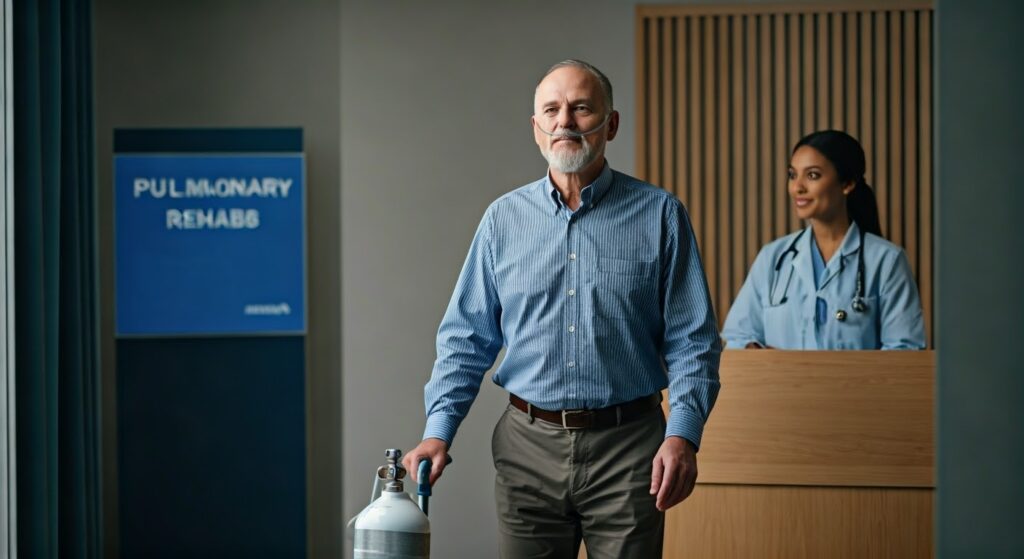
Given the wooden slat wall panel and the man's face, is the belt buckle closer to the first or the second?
the man's face

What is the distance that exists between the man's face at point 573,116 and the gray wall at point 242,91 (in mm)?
2838

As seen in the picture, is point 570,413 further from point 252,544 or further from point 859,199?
point 252,544

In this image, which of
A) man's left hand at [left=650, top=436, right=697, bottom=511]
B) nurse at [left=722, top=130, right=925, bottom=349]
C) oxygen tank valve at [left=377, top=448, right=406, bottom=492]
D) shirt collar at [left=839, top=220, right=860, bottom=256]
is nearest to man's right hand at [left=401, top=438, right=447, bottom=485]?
oxygen tank valve at [left=377, top=448, right=406, bottom=492]

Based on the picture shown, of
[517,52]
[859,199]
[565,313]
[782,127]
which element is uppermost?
[517,52]

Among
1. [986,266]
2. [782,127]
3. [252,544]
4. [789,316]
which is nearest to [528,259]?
[986,266]

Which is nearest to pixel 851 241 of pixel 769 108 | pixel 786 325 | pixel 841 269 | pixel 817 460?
pixel 841 269

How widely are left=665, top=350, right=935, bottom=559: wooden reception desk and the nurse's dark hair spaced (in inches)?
33.0

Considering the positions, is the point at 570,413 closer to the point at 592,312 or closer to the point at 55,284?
the point at 592,312

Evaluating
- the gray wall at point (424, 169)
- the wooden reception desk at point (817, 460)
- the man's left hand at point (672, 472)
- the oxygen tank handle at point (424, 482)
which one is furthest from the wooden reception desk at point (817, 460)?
the gray wall at point (424, 169)

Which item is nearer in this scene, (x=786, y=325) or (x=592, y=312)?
(x=592, y=312)

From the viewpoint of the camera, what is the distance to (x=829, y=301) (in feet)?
11.6

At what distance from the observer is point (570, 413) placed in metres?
2.38

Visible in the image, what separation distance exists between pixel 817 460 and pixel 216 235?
2.92 metres

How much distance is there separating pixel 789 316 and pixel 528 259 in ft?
4.86
